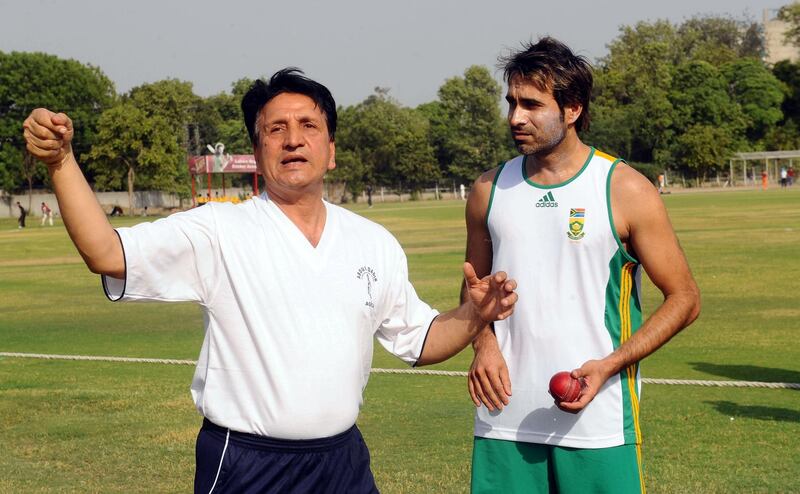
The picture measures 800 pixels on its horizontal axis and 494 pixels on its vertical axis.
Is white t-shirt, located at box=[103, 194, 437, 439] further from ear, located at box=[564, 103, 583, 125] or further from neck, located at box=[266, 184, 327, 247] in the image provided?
ear, located at box=[564, 103, 583, 125]

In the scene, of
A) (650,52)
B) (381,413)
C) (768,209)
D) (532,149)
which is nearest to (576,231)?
(532,149)

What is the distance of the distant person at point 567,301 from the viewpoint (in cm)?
466

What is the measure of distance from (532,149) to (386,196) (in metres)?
103

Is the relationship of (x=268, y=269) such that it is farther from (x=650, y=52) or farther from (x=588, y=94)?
(x=650, y=52)

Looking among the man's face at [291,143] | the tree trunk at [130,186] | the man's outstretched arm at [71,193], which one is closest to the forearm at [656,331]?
→ the man's face at [291,143]

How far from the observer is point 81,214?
359cm

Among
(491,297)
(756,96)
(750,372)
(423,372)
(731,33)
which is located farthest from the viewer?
(731,33)

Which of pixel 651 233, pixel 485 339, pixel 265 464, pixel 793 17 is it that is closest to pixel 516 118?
pixel 651 233

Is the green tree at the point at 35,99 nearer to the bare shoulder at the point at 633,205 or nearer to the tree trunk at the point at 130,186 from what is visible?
the tree trunk at the point at 130,186

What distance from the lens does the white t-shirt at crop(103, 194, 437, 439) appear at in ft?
12.8

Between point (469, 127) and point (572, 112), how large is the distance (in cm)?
10898

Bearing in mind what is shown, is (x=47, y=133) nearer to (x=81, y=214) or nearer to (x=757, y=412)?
(x=81, y=214)

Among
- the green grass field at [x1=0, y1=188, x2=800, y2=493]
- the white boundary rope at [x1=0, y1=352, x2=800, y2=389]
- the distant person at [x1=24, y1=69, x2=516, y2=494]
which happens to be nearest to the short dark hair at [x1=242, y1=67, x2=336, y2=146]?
the distant person at [x1=24, y1=69, x2=516, y2=494]

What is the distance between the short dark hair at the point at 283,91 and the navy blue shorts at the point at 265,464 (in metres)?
1.12
